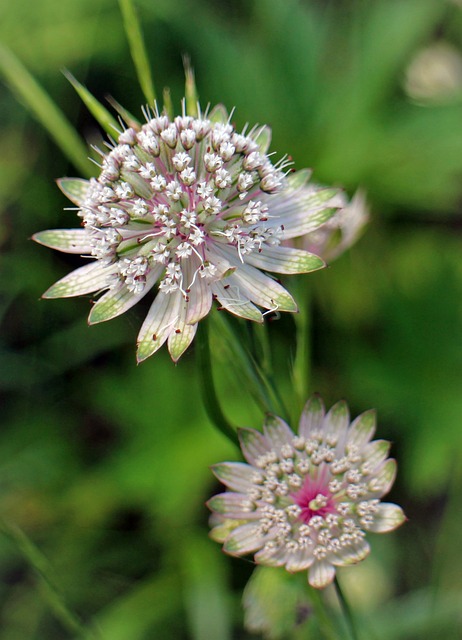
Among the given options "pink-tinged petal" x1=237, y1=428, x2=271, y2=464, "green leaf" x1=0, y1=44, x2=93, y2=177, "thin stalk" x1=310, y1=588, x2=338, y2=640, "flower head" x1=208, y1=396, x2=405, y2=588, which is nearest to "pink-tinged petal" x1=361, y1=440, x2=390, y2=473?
"flower head" x1=208, y1=396, x2=405, y2=588

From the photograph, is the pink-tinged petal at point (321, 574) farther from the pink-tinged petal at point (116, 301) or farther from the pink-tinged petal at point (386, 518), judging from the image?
the pink-tinged petal at point (116, 301)

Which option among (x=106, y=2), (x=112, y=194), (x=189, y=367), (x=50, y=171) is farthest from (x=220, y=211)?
(x=106, y=2)

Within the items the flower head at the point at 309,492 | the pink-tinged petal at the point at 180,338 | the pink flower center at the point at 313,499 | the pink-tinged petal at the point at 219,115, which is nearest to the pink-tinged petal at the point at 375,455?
the flower head at the point at 309,492

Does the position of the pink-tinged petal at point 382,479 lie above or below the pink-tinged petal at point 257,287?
below

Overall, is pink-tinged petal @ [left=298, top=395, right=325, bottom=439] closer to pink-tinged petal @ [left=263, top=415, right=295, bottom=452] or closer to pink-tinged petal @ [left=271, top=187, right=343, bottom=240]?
pink-tinged petal @ [left=263, top=415, right=295, bottom=452]

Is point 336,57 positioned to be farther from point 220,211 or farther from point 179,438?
point 220,211
